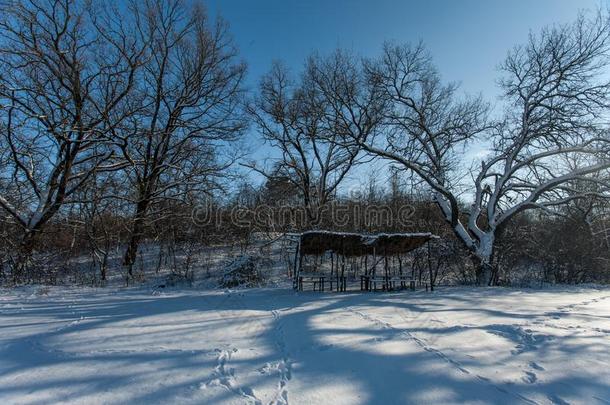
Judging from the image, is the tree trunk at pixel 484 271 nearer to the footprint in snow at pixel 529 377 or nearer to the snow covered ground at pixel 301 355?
the snow covered ground at pixel 301 355

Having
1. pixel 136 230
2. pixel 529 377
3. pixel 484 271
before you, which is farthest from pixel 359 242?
pixel 136 230

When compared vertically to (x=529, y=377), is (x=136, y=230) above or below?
above

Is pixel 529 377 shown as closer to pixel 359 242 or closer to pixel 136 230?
pixel 359 242

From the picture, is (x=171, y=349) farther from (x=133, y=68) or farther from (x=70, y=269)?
(x=70, y=269)

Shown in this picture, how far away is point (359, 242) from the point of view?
12273 mm

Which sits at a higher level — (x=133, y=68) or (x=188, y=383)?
(x=133, y=68)

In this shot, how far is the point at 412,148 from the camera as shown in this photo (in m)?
17.0

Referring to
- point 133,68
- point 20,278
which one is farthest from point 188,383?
point 133,68

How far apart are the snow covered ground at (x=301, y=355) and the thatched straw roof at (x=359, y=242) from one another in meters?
3.87

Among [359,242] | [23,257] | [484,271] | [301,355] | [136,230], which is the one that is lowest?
[301,355]

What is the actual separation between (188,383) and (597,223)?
22.9 metres

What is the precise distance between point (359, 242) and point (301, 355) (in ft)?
25.8

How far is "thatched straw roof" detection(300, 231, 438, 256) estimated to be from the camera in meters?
11.6

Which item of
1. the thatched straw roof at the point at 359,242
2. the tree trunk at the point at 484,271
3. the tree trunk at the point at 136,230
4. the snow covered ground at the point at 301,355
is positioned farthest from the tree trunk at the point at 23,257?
the tree trunk at the point at 484,271
